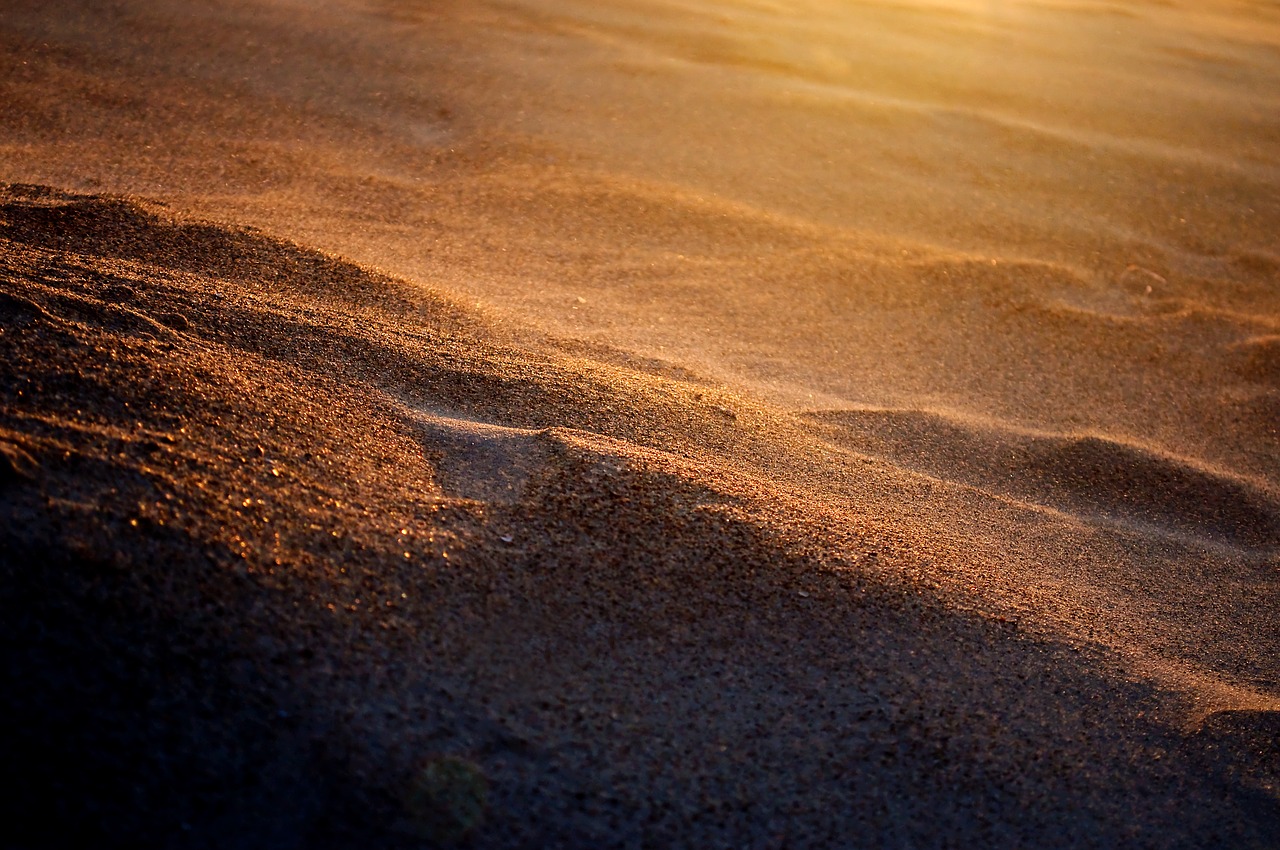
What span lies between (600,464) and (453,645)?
0.51m

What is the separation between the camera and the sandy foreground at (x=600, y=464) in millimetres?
1286

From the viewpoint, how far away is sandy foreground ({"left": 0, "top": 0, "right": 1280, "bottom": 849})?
4.22 ft

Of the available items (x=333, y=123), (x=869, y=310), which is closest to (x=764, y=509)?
(x=869, y=310)

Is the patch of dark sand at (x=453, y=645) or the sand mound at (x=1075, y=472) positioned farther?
the sand mound at (x=1075, y=472)

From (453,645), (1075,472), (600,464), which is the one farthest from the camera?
(1075,472)

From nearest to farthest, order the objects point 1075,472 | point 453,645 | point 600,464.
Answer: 1. point 453,645
2. point 600,464
3. point 1075,472

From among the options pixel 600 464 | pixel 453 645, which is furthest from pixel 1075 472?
pixel 453 645

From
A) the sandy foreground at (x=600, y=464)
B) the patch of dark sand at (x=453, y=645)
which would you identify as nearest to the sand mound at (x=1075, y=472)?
the sandy foreground at (x=600, y=464)

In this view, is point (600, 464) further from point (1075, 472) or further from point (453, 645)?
point (1075, 472)

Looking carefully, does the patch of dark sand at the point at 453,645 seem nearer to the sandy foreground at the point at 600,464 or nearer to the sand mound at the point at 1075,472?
the sandy foreground at the point at 600,464

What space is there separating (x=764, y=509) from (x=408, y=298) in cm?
118

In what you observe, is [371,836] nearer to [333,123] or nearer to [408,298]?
[408,298]

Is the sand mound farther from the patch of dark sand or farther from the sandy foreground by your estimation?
the patch of dark sand

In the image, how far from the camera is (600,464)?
181cm
